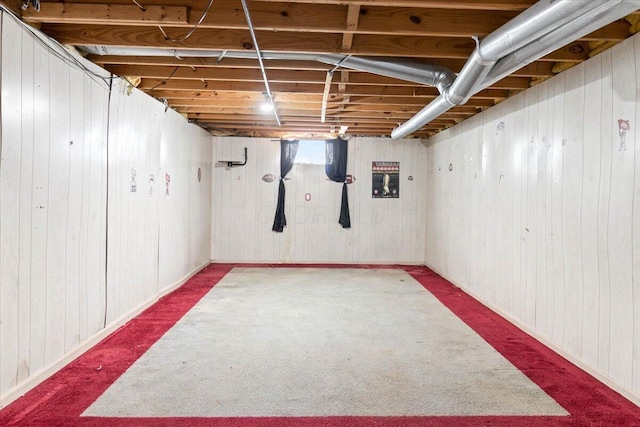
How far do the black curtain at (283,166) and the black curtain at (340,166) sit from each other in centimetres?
64

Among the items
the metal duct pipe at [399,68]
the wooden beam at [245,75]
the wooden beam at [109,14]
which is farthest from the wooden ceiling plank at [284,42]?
the wooden beam at [245,75]

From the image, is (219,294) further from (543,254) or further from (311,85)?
(543,254)

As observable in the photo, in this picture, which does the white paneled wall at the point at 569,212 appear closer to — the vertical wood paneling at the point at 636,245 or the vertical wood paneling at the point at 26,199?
the vertical wood paneling at the point at 636,245

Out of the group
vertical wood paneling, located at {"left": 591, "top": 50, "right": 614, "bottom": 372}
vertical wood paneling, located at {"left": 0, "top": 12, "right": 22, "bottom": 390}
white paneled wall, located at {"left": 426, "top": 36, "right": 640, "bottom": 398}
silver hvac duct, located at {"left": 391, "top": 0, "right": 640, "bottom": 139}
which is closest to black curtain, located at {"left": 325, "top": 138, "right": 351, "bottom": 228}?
white paneled wall, located at {"left": 426, "top": 36, "right": 640, "bottom": 398}

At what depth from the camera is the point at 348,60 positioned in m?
3.11

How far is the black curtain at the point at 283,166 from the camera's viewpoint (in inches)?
278

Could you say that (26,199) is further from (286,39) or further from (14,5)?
(286,39)

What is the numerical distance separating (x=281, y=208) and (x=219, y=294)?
99.2 inches

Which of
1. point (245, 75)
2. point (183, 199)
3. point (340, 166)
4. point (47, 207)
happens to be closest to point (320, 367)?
point (47, 207)

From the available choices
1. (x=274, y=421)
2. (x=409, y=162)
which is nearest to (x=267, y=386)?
(x=274, y=421)

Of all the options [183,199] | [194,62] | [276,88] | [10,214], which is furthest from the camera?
[183,199]

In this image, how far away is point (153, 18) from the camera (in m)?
2.54

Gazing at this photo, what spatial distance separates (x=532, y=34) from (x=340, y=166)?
4989mm

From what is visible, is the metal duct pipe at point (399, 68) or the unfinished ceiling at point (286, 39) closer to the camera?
the unfinished ceiling at point (286, 39)
